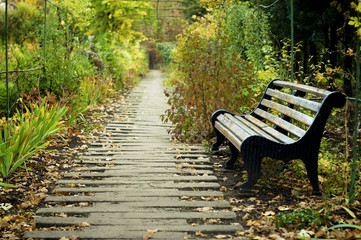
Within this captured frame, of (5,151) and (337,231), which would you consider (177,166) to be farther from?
(337,231)

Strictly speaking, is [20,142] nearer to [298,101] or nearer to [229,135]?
[229,135]

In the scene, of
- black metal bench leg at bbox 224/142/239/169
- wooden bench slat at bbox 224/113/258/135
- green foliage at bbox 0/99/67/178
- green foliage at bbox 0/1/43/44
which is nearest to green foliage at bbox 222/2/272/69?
wooden bench slat at bbox 224/113/258/135

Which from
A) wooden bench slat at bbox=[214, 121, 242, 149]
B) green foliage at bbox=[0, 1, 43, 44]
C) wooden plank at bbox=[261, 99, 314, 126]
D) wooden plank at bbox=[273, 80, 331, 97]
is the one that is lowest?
wooden bench slat at bbox=[214, 121, 242, 149]

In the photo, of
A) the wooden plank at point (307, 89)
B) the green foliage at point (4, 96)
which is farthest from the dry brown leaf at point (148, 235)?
the green foliage at point (4, 96)

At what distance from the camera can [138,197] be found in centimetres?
417

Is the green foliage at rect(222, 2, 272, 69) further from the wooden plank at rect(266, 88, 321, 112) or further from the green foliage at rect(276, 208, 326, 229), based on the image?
the green foliage at rect(276, 208, 326, 229)

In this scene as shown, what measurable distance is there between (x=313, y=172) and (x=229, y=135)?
40.6 inches

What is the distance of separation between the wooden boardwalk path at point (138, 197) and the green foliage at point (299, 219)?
345 millimetres

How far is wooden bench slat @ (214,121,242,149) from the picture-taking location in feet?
14.0

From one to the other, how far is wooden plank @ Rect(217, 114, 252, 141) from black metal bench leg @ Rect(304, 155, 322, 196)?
2.08 feet

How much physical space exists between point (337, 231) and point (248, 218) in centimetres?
76

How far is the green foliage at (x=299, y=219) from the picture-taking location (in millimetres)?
3352

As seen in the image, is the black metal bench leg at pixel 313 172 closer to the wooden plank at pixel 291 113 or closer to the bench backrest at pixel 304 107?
the bench backrest at pixel 304 107

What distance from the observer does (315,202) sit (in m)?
3.92
